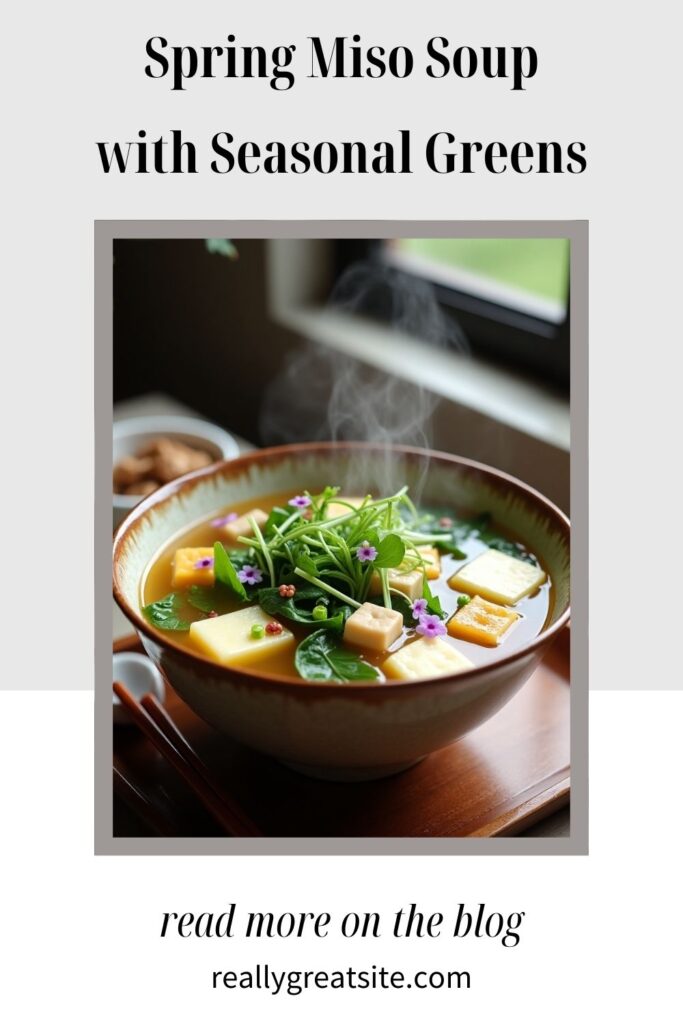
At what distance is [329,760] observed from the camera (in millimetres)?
1295

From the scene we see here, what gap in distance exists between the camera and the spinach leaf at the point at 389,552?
4.50 feet

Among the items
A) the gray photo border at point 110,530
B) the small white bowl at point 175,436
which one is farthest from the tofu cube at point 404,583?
the small white bowl at point 175,436

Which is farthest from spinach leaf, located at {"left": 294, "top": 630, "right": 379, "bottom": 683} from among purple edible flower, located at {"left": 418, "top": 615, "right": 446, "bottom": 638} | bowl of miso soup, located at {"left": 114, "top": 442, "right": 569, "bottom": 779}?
purple edible flower, located at {"left": 418, "top": 615, "right": 446, "bottom": 638}

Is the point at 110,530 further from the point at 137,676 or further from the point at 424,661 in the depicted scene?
the point at 424,661

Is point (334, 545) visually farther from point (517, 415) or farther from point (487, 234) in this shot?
point (517, 415)

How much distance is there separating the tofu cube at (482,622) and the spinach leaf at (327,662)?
16cm

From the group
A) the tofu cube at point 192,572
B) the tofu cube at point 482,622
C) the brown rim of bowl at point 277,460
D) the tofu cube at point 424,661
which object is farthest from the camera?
the tofu cube at point 192,572

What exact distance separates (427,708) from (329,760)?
0.17 metres

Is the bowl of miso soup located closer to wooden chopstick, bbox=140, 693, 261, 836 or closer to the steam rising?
wooden chopstick, bbox=140, 693, 261, 836

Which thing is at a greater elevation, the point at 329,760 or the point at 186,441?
the point at 186,441

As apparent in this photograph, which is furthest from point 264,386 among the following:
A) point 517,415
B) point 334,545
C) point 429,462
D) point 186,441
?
point 334,545

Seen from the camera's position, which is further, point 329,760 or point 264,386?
point 264,386

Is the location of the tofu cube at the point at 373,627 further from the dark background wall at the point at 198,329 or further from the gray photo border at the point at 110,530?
the dark background wall at the point at 198,329

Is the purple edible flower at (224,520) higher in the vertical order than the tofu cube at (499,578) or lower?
higher
